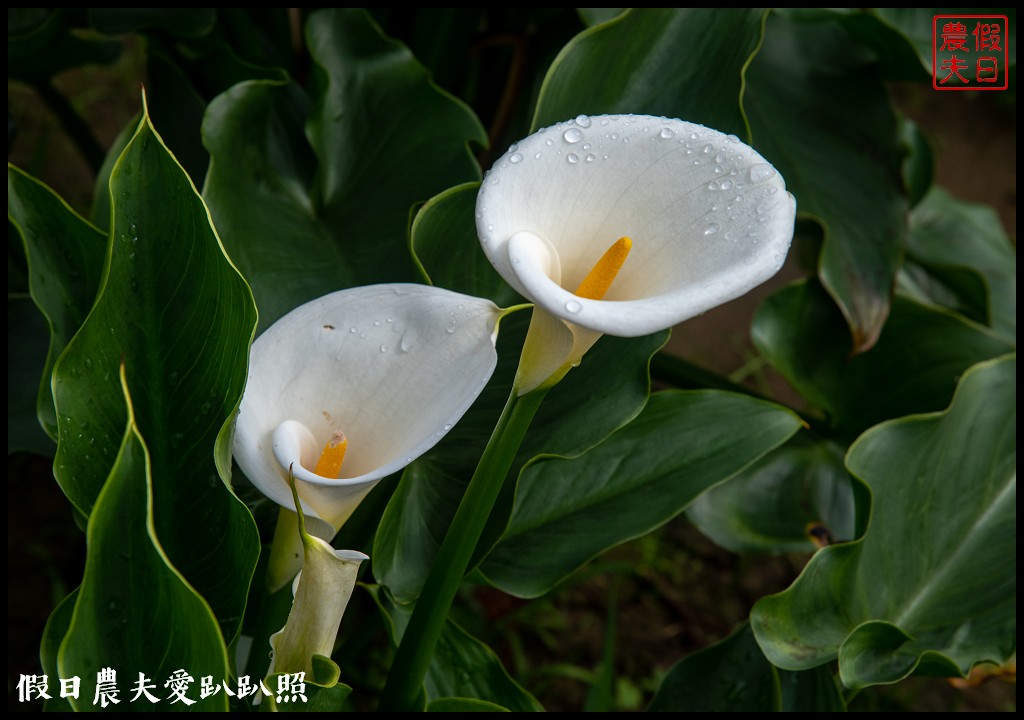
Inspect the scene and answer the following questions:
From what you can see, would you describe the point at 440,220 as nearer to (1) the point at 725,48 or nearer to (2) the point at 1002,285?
(1) the point at 725,48

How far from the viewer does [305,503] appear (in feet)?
1.83

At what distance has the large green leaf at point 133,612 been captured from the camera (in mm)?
454

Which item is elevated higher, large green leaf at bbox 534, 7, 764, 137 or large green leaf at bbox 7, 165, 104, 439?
large green leaf at bbox 534, 7, 764, 137

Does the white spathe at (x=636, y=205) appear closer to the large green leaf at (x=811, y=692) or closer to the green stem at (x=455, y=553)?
the green stem at (x=455, y=553)

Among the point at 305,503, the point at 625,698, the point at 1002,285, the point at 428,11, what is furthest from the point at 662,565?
the point at 305,503

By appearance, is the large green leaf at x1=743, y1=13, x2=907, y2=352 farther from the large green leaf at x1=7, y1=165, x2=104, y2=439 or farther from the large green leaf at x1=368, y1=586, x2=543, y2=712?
the large green leaf at x1=7, y1=165, x2=104, y2=439

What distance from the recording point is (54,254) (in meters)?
0.71

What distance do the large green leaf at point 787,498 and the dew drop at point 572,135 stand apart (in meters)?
0.57

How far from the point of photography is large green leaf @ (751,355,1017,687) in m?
0.74

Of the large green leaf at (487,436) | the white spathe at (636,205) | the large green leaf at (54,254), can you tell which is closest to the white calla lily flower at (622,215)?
the white spathe at (636,205)

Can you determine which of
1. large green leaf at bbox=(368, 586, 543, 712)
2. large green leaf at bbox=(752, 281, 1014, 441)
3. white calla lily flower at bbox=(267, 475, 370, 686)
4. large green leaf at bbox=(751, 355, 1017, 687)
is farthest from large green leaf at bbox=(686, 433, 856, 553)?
white calla lily flower at bbox=(267, 475, 370, 686)

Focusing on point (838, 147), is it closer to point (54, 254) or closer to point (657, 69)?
point (657, 69)

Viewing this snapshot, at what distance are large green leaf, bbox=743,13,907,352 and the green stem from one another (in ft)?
1.84

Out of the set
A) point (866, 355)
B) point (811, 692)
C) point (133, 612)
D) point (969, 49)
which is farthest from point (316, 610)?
point (969, 49)
